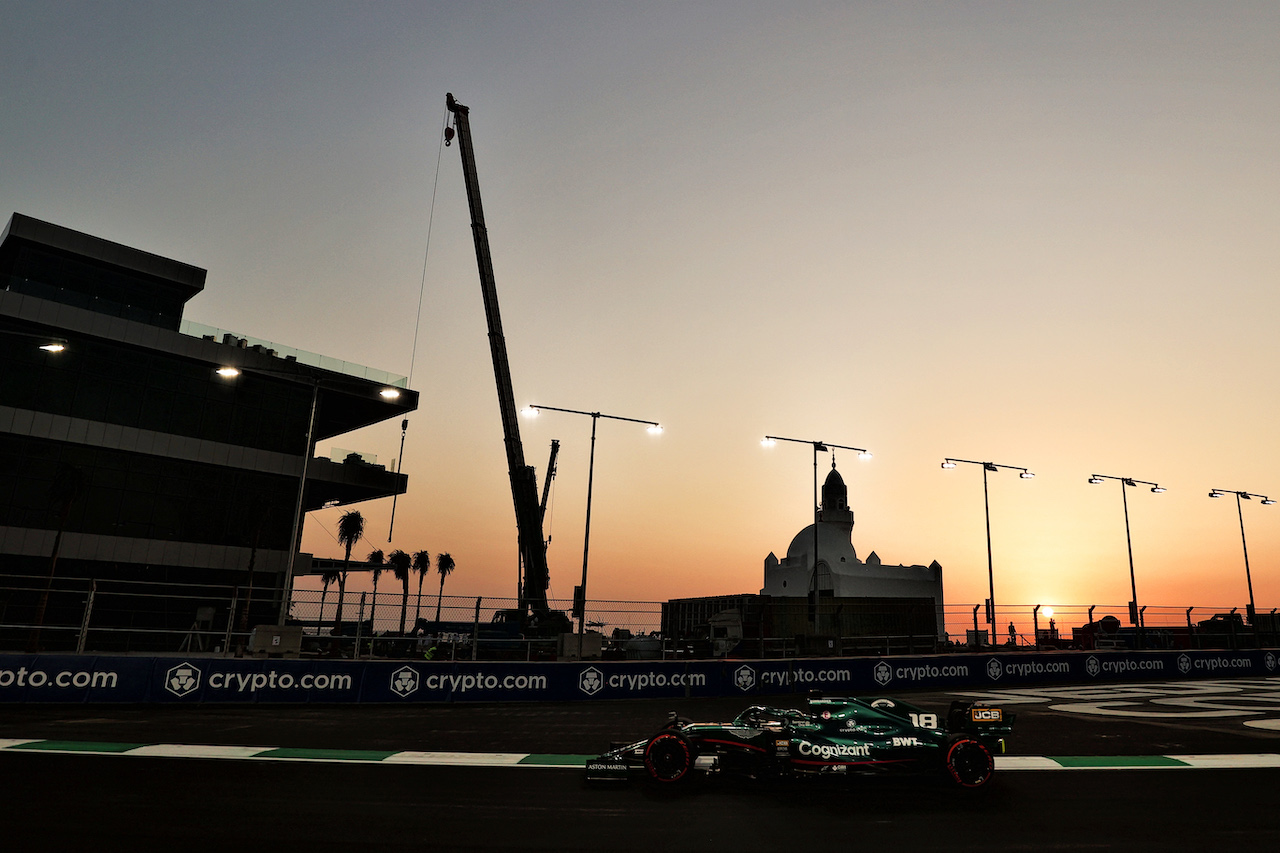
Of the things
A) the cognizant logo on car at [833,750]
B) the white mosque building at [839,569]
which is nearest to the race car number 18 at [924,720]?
the cognizant logo on car at [833,750]

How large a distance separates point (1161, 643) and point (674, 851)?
137 feet

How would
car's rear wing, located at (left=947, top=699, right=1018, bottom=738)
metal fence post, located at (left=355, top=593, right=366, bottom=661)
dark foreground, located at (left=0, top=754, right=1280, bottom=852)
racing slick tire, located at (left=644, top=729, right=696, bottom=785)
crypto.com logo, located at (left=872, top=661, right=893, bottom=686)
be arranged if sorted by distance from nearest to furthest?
1. dark foreground, located at (left=0, top=754, right=1280, bottom=852)
2. racing slick tire, located at (left=644, top=729, right=696, bottom=785)
3. car's rear wing, located at (left=947, top=699, right=1018, bottom=738)
4. metal fence post, located at (left=355, top=593, right=366, bottom=661)
5. crypto.com logo, located at (left=872, top=661, right=893, bottom=686)

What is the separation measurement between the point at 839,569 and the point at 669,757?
105 m

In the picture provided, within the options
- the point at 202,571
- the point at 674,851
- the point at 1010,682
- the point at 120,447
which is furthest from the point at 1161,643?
the point at 120,447

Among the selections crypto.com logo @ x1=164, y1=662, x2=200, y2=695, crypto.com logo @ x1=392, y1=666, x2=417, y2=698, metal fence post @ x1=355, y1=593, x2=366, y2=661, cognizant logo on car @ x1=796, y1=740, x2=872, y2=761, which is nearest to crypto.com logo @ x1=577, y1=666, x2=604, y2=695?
crypto.com logo @ x1=392, y1=666, x2=417, y2=698

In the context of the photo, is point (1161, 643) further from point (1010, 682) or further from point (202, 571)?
point (202, 571)

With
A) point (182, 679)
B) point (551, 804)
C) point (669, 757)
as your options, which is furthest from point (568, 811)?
point (182, 679)

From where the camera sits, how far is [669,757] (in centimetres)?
1062

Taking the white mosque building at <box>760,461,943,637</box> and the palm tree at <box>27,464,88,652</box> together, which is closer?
the palm tree at <box>27,464,88,652</box>

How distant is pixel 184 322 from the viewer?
4388 cm

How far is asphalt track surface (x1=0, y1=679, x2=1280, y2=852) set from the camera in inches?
314

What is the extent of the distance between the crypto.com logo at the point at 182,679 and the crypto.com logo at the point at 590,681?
9.84 metres

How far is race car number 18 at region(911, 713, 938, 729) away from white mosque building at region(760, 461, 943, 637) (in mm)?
96357

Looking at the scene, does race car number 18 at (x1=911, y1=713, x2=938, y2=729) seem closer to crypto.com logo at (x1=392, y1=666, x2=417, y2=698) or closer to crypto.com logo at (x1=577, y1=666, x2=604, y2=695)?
crypto.com logo at (x1=577, y1=666, x2=604, y2=695)
